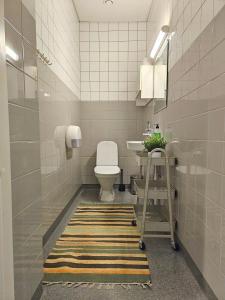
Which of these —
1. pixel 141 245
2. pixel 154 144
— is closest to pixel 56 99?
pixel 154 144

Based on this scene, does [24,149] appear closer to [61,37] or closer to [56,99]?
[56,99]

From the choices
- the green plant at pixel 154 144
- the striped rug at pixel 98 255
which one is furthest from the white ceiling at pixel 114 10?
the striped rug at pixel 98 255

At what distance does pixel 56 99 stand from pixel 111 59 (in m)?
1.72

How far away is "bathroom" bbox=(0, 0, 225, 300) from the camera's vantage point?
0.98 metres

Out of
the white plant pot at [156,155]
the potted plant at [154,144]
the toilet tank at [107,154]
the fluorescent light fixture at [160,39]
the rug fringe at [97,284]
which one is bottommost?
the rug fringe at [97,284]

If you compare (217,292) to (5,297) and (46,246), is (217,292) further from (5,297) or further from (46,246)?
(46,246)

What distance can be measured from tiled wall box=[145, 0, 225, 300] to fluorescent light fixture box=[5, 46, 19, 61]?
95cm

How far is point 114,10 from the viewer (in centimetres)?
312

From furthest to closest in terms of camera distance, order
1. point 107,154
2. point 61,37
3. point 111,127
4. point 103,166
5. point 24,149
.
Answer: point 111,127 → point 107,154 → point 103,166 → point 61,37 → point 24,149

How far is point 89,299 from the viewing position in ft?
4.00

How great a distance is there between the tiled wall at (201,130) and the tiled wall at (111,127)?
1714 millimetres

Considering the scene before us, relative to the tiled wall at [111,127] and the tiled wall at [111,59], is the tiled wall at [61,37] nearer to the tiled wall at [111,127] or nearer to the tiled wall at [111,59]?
the tiled wall at [111,59]

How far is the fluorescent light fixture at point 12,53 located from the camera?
884 millimetres

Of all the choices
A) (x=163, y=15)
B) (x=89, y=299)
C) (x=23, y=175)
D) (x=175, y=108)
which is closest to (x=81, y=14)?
(x=163, y=15)
